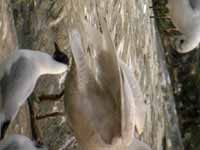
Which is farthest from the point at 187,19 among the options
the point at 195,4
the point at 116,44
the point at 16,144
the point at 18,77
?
the point at 16,144

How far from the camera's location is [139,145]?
1.89 meters

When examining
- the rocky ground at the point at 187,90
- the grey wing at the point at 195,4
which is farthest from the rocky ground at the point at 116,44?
the grey wing at the point at 195,4

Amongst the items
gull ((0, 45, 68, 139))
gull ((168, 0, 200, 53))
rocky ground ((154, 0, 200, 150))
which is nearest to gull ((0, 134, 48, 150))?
gull ((0, 45, 68, 139))

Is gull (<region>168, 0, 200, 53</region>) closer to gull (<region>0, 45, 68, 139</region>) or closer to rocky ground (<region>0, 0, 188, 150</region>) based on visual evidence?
rocky ground (<region>0, 0, 188, 150</region>)

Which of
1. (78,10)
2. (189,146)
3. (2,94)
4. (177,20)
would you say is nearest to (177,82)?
(189,146)

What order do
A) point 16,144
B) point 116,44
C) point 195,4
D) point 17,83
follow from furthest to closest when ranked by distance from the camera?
point 195,4 → point 116,44 → point 17,83 → point 16,144

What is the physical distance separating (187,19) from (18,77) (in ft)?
6.73

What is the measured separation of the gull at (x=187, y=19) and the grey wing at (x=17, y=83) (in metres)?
1.91

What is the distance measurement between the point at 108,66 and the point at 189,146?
13.1 feet

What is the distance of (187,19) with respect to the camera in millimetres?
3777

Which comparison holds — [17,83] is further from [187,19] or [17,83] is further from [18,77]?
[187,19]

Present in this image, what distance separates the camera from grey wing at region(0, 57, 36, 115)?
186 centimetres

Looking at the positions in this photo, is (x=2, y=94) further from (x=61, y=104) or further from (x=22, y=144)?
→ (x=61, y=104)

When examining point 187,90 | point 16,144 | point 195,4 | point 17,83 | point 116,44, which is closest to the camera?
point 16,144
